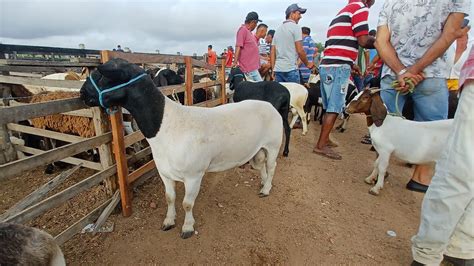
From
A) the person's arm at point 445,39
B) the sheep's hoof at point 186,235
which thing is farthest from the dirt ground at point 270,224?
the person's arm at point 445,39

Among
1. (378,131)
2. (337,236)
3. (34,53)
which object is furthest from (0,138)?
(378,131)

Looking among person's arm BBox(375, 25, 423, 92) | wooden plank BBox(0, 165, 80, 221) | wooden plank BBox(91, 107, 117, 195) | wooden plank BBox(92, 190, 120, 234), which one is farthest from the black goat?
wooden plank BBox(0, 165, 80, 221)

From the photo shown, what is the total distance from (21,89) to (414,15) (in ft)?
21.0

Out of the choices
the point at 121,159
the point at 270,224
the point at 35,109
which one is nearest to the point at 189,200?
the point at 121,159

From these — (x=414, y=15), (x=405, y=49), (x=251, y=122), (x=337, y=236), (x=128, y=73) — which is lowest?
(x=337, y=236)

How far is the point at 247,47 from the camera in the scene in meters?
6.46

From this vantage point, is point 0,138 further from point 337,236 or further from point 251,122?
point 337,236

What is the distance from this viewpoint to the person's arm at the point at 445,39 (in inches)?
112

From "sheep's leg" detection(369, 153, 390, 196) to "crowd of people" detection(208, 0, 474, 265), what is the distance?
0.56 metres

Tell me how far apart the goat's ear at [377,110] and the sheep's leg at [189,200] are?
2729 millimetres

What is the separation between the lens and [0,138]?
4.59m

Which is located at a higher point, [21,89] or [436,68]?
[436,68]

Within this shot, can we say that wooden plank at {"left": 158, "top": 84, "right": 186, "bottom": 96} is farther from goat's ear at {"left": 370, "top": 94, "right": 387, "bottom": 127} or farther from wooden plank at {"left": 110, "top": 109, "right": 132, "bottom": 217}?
goat's ear at {"left": 370, "top": 94, "right": 387, "bottom": 127}

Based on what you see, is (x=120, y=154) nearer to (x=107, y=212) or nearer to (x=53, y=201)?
(x=107, y=212)
